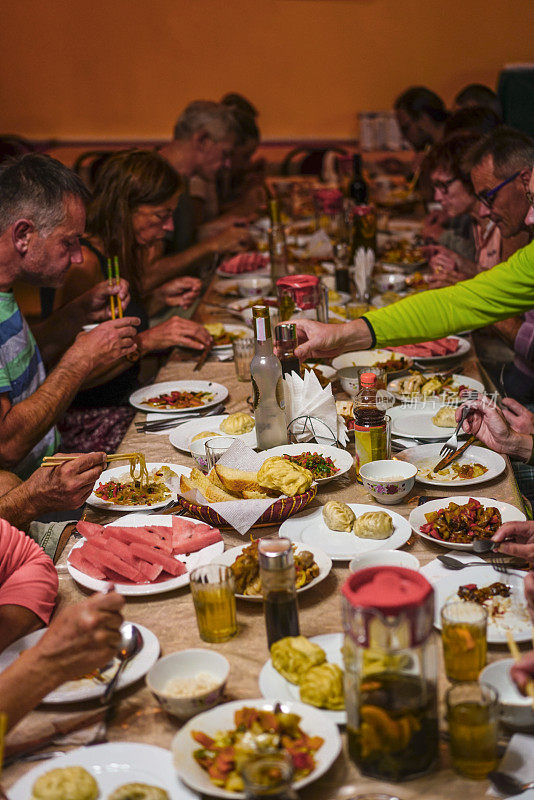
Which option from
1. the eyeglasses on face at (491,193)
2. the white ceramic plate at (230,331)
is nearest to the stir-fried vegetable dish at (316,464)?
the white ceramic plate at (230,331)

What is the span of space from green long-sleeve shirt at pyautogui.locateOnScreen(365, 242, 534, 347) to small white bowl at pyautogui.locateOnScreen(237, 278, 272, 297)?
1.20m

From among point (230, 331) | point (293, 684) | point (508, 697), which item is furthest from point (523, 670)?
point (230, 331)

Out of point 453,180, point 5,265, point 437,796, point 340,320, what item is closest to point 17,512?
point 5,265

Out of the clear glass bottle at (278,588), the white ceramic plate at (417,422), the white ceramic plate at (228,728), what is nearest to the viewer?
the white ceramic plate at (228,728)

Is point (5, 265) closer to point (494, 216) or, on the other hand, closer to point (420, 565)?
point (420, 565)

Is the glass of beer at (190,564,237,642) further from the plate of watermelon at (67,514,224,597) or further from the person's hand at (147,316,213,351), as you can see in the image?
the person's hand at (147,316,213,351)

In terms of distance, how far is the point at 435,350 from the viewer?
276 cm

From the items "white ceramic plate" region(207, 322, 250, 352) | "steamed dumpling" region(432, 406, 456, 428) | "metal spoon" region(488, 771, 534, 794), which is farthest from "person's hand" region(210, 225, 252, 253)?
A: "metal spoon" region(488, 771, 534, 794)

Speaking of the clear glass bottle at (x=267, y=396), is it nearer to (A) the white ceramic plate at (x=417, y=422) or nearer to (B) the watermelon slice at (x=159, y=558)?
(A) the white ceramic plate at (x=417, y=422)

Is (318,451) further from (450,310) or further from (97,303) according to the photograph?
(97,303)

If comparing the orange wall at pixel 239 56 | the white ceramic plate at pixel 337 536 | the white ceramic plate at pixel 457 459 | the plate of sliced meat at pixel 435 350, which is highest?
the orange wall at pixel 239 56

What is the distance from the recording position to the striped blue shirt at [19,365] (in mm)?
2415

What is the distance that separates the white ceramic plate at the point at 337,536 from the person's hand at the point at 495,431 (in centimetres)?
39

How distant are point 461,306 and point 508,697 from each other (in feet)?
5.33
